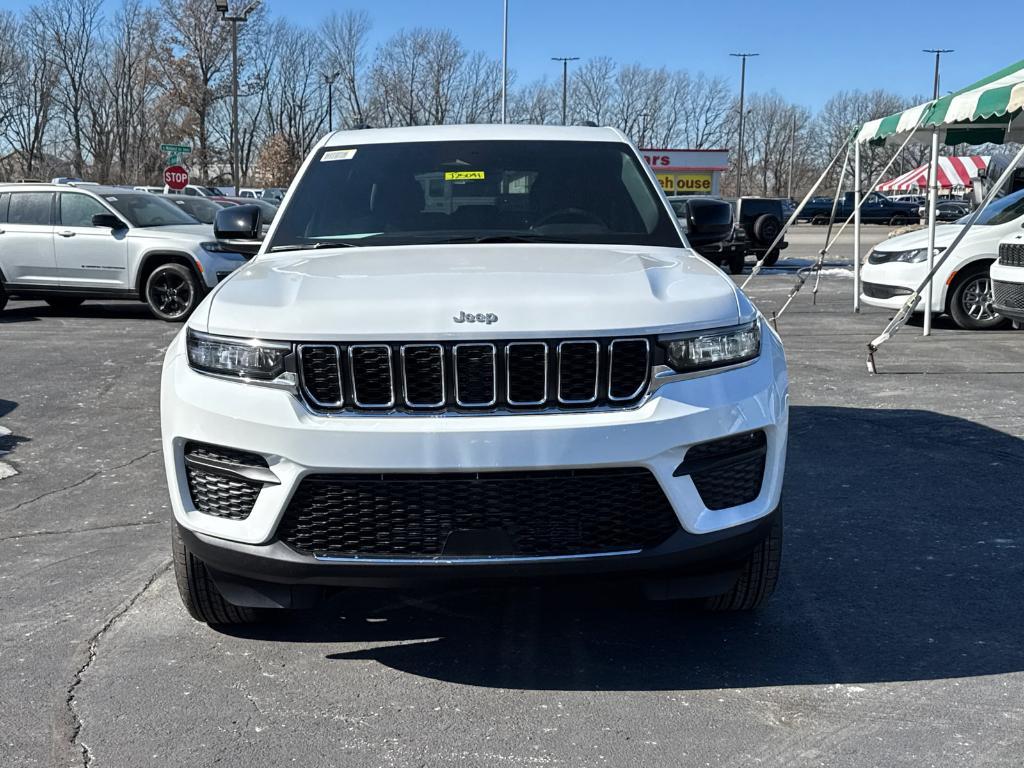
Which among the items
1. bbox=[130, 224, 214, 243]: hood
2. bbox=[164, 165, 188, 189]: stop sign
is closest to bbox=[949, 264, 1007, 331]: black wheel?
bbox=[130, 224, 214, 243]: hood

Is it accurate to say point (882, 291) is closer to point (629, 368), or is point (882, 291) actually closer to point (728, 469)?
point (728, 469)

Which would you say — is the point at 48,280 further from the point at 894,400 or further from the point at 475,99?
the point at 475,99

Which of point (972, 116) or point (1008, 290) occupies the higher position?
point (972, 116)

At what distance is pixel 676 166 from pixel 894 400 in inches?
1907

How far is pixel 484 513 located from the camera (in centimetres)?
312

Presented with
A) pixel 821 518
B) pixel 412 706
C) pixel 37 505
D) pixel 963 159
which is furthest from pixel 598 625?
pixel 963 159

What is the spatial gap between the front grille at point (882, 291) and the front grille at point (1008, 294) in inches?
60.2

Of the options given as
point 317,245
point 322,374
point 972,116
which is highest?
point 972,116

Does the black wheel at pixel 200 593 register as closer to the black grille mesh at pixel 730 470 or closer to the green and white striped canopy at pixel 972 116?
the black grille mesh at pixel 730 470

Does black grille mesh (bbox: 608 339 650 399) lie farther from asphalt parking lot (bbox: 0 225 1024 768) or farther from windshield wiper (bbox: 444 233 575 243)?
windshield wiper (bbox: 444 233 575 243)

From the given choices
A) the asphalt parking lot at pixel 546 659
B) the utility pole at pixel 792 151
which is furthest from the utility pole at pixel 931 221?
the utility pole at pixel 792 151

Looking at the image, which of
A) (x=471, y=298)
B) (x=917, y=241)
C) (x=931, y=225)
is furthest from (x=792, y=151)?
(x=471, y=298)

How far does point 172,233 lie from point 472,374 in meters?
11.7

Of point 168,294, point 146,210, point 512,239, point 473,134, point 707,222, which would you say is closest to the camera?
point 512,239
